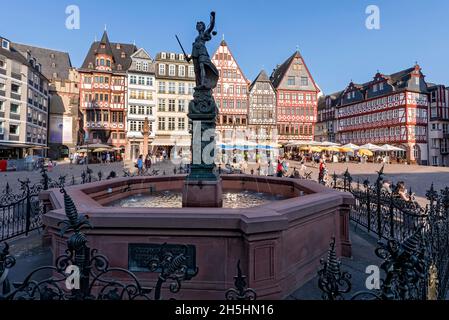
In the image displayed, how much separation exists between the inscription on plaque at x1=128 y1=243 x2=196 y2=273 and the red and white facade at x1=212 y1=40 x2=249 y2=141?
41837 mm

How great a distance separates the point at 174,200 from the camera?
7.57 metres

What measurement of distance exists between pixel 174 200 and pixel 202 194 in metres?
1.97

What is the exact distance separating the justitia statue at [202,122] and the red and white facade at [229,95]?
38.9m

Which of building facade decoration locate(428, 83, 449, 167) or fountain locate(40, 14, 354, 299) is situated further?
building facade decoration locate(428, 83, 449, 167)

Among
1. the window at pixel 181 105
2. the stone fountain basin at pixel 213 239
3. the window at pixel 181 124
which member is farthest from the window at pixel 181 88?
the stone fountain basin at pixel 213 239

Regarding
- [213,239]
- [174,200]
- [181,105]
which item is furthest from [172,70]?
[213,239]

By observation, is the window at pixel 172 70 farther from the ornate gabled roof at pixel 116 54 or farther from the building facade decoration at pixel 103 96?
the ornate gabled roof at pixel 116 54

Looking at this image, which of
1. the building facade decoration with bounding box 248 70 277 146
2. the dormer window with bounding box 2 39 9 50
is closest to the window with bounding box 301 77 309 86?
the building facade decoration with bounding box 248 70 277 146

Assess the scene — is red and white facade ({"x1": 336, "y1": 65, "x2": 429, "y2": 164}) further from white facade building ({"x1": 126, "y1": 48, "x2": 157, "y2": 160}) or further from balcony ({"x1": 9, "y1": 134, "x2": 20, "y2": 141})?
balcony ({"x1": 9, "y1": 134, "x2": 20, "y2": 141})

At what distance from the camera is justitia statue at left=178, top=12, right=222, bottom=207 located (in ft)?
19.6

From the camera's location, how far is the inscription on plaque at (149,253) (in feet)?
11.6
